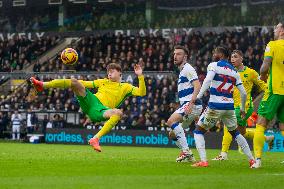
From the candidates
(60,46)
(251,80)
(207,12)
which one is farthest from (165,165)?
(60,46)

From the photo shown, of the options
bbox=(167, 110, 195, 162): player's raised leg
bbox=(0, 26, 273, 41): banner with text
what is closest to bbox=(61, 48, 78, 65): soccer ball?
bbox=(167, 110, 195, 162): player's raised leg

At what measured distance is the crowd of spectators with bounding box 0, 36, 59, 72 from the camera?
149 feet

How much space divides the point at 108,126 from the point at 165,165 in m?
2.00

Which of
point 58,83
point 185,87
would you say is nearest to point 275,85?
point 185,87

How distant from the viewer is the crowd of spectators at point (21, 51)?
45472mm

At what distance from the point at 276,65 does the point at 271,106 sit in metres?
0.82

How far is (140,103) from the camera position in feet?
118

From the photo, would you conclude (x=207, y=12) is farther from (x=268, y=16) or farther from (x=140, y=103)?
(x=140, y=103)

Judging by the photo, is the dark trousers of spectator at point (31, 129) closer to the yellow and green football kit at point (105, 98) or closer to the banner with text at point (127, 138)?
the banner with text at point (127, 138)

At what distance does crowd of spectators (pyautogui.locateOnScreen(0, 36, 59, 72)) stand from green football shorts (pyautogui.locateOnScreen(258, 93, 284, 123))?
33.1 metres

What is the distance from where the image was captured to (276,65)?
13578 millimetres

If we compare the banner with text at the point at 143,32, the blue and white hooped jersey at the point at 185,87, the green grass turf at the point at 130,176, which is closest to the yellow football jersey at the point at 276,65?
the green grass turf at the point at 130,176

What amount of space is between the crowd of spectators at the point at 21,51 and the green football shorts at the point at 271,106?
33.1 metres

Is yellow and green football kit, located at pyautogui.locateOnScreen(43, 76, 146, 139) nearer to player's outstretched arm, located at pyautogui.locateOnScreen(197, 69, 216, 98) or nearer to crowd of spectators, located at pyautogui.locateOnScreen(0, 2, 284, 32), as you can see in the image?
player's outstretched arm, located at pyautogui.locateOnScreen(197, 69, 216, 98)
